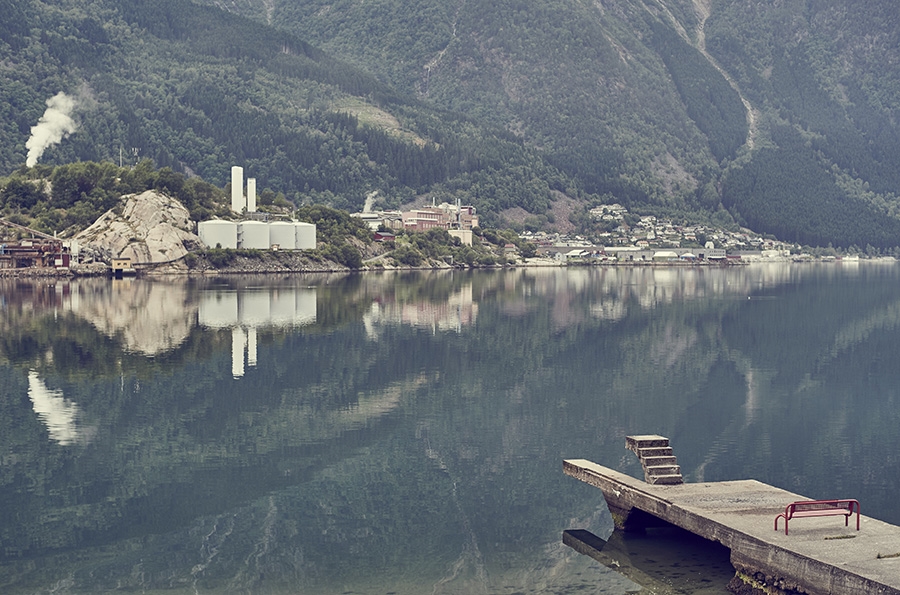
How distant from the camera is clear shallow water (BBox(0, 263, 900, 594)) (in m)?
25.7

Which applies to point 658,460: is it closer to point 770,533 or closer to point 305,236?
point 770,533

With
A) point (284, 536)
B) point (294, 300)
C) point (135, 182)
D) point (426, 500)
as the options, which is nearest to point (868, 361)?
point (426, 500)

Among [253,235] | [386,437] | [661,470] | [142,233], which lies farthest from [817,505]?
[253,235]

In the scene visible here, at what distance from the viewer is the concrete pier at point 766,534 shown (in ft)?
70.5

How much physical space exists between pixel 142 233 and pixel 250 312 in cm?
5912

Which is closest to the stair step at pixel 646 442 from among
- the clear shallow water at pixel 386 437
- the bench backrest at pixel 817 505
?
the clear shallow water at pixel 386 437

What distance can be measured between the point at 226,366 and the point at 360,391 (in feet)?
26.7

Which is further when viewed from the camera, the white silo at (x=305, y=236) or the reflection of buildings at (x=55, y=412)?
the white silo at (x=305, y=236)

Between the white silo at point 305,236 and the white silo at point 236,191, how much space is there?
978 centimetres

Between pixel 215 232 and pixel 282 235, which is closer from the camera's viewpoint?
pixel 215 232

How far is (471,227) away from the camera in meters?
195

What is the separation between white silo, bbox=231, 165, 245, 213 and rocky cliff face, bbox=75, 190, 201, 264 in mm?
15261

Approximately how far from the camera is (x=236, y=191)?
156000mm

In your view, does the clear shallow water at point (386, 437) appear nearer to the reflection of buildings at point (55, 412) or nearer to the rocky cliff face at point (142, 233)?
the reflection of buildings at point (55, 412)
